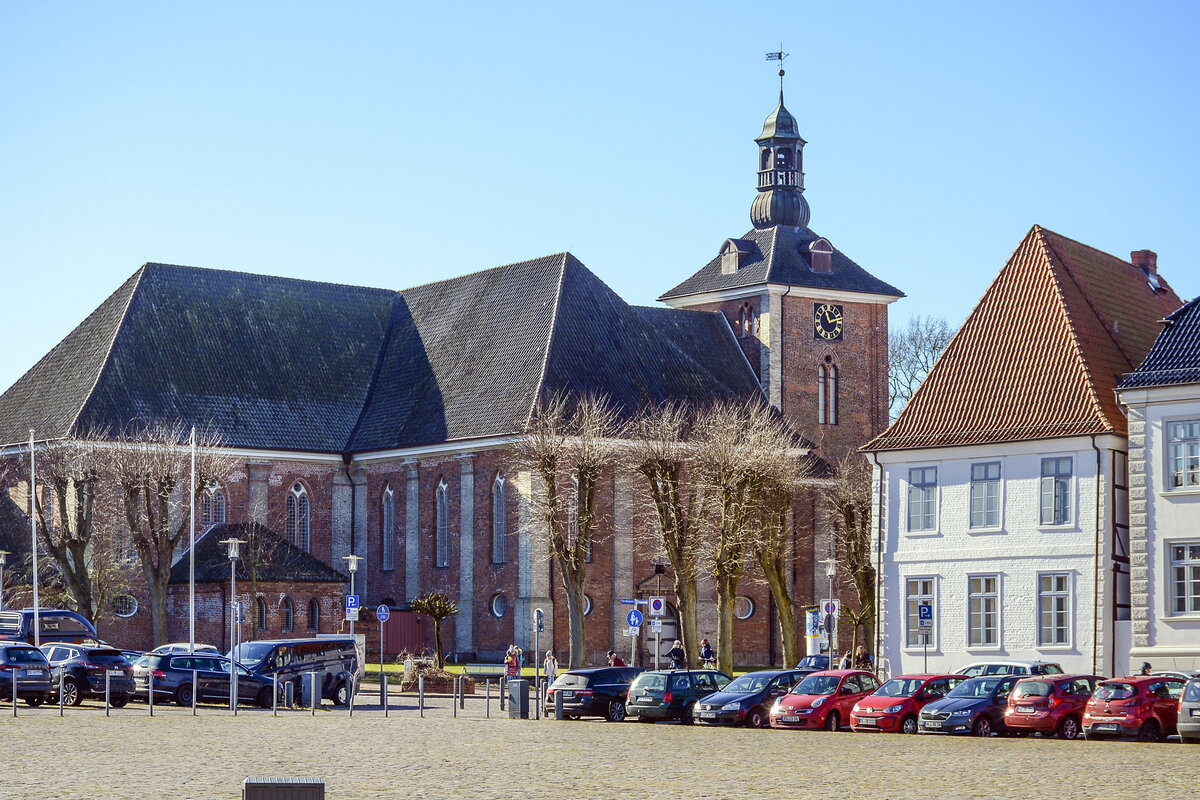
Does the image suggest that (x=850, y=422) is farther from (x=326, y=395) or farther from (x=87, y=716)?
(x=87, y=716)

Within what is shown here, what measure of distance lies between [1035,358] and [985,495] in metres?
4.10

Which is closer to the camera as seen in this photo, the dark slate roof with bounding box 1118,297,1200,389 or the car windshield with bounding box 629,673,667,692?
the car windshield with bounding box 629,673,667,692

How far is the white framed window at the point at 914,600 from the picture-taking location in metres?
53.3

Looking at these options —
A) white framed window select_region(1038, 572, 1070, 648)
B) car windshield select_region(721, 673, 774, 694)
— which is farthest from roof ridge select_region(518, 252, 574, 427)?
car windshield select_region(721, 673, 774, 694)

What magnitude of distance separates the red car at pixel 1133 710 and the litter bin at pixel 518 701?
43.7ft

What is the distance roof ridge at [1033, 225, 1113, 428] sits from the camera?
50.7 m

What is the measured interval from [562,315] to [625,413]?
5182mm

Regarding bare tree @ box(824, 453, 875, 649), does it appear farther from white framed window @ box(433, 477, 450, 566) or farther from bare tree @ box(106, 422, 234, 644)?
bare tree @ box(106, 422, 234, 644)

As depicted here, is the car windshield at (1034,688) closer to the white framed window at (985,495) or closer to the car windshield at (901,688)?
the car windshield at (901,688)

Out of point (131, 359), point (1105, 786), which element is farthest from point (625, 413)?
point (1105, 786)

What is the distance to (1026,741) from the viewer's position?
37.1 m

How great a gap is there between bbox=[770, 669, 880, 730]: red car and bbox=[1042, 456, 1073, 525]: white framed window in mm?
10618

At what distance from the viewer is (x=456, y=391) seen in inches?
3086

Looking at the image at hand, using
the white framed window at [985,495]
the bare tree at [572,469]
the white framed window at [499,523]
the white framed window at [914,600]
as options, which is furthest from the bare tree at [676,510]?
the white framed window at [985,495]
